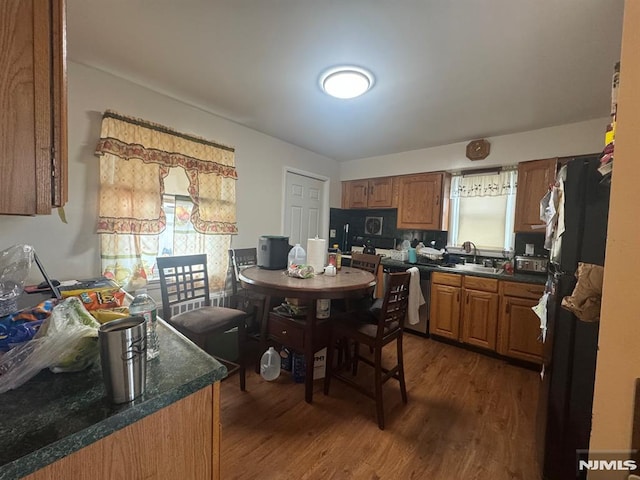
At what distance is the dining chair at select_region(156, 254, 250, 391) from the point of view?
1931 millimetres

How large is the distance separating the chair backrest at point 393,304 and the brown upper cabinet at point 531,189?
186 centimetres

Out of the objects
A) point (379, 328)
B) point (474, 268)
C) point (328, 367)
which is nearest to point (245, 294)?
point (328, 367)

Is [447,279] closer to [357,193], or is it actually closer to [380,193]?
[380,193]

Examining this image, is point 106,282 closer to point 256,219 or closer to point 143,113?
point 143,113

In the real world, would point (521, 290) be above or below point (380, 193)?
below

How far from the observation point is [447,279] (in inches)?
116

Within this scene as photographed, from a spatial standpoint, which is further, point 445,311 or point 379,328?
point 445,311

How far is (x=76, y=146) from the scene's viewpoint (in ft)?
6.25

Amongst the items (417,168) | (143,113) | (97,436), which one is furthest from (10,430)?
(417,168)

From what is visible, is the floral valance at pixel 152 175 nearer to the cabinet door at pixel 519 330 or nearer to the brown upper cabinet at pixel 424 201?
the brown upper cabinet at pixel 424 201

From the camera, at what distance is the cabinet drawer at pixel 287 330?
1.90 meters

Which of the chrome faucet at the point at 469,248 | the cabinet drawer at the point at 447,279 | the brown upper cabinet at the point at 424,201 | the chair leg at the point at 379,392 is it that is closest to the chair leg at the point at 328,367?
the chair leg at the point at 379,392

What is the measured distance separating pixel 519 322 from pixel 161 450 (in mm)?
2966

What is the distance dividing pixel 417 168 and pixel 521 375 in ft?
8.23
